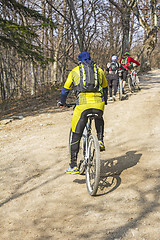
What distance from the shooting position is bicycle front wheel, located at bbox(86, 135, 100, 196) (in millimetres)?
3473

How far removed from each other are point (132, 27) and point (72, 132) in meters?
24.4

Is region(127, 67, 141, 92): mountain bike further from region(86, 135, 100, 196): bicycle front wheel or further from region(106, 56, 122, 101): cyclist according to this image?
region(86, 135, 100, 196): bicycle front wheel

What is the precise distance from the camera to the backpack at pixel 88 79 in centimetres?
380

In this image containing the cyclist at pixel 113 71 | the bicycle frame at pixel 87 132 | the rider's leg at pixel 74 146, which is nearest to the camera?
the bicycle frame at pixel 87 132

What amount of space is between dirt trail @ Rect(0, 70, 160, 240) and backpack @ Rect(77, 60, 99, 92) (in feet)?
5.53

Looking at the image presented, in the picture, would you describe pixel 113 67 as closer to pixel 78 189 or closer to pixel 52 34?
pixel 78 189

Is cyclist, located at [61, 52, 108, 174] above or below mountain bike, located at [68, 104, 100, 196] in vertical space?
above

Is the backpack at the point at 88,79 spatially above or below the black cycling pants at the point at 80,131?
above

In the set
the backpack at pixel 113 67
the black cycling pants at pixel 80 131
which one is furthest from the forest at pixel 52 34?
the black cycling pants at pixel 80 131

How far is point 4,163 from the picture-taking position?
593 centimetres

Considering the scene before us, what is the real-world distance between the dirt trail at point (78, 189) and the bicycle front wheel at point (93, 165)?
189 mm

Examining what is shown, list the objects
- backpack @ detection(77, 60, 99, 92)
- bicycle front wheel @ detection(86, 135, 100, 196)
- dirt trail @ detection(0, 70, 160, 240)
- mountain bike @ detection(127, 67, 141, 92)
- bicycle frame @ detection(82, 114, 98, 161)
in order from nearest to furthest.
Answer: dirt trail @ detection(0, 70, 160, 240), bicycle front wheel @ detection(86, 135, 100, 196), backpack @ detection(77, 60, 99, 92), bicycle frame @ detection(82, 114, 98, 161), mountain bike @ detection(127, 67, 141, 92)

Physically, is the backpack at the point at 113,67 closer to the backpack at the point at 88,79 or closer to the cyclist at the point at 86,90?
the cyclist at the point at 86,90

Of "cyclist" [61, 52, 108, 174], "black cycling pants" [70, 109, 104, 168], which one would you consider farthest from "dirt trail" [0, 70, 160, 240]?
"cyclist" [61, 52, 108, 174]
